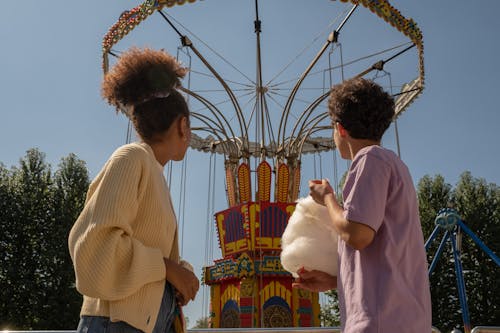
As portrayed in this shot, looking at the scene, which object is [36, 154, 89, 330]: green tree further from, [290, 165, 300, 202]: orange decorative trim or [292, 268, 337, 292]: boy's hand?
[292, 268, 337, 292]: boy's hand

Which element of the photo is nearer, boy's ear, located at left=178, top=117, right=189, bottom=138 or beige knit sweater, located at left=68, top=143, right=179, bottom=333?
beige knit sweater, located at left=68, top=143, right=179, bottom=333

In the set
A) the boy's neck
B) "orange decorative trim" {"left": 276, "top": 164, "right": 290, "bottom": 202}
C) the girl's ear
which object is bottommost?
the boy's neck

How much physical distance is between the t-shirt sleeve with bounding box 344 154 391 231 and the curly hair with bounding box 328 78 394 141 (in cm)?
22

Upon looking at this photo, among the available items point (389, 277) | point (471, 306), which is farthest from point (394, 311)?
point (471, 306)

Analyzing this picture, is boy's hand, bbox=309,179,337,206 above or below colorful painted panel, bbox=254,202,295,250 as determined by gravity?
below

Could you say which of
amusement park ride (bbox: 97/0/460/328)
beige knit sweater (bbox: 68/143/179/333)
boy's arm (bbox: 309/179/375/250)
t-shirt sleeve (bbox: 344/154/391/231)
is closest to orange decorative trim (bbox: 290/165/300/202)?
amusement park ride (bbox: 97/0/460/328)

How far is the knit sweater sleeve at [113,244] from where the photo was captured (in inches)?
66.3

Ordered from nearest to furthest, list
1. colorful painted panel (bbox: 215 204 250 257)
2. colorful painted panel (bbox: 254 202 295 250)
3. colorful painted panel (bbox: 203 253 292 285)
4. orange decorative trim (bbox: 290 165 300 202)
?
colorful painted panel (bbox: 203 253 292 285) → colorful painted panel (bbox: 254 202 295 250) → colorful painted panel (bbox: 215 204 250 257) → orange decorative trim (bbox: 290 165 300 202)

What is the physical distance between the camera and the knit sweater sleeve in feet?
5.52

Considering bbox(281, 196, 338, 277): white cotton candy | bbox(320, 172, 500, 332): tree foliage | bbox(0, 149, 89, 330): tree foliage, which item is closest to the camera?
bbox(281, 196, 338, 277): white cotton candy

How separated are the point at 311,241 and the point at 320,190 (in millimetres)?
219

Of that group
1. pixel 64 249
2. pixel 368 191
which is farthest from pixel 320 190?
pixel 64 249

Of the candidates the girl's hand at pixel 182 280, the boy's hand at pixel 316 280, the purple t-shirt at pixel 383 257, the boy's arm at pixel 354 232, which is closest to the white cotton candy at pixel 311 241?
the boy's hand at pixel 316 280

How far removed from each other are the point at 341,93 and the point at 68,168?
2007 centimetres
